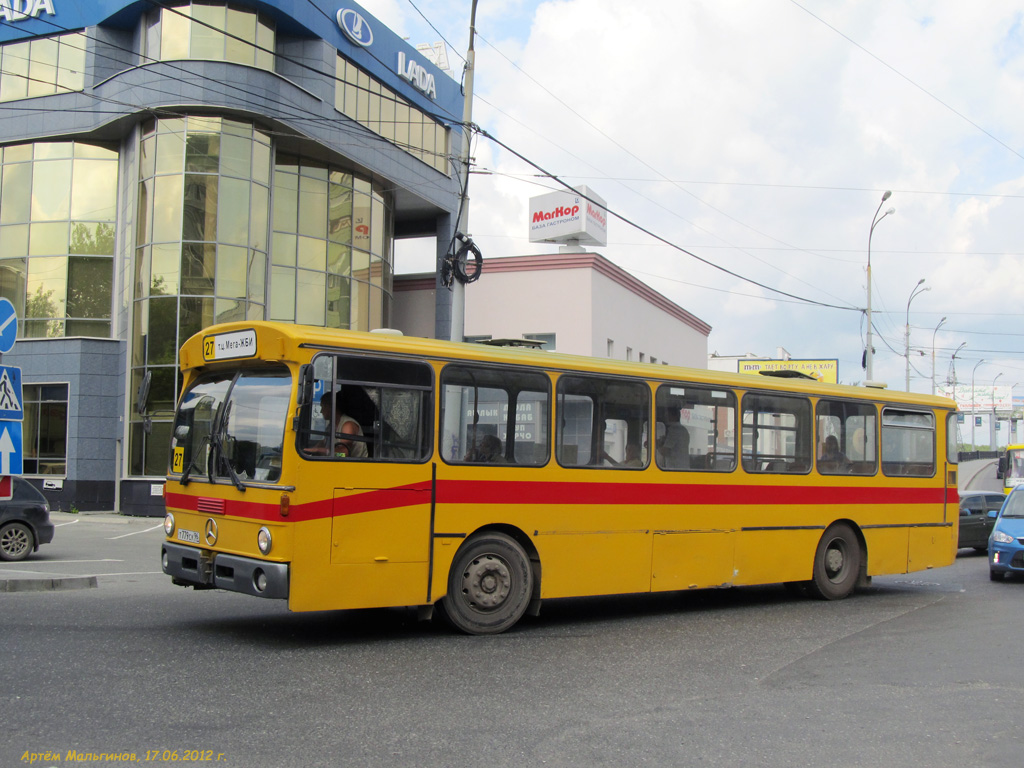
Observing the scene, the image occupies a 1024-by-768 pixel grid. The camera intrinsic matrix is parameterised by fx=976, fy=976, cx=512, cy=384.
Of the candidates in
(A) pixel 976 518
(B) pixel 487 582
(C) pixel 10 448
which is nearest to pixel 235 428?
(B) pixel 487 582

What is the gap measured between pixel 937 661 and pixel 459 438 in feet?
15.4

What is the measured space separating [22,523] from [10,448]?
4.87m

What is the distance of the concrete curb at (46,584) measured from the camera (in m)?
11.4

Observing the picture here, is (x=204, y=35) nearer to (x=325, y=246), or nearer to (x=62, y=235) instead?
(x=325, y=246)

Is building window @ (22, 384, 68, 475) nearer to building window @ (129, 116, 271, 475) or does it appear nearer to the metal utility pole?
building window @ (129, 116, 271, 475)

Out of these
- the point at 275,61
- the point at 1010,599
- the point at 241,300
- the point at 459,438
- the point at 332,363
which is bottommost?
the point at 1010,599

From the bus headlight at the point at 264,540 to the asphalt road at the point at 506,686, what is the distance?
2.77 ft

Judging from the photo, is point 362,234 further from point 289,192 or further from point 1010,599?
point 1010,599

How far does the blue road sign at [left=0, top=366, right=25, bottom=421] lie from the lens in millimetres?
10820

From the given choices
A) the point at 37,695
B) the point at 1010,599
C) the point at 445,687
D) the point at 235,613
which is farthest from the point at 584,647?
the point at 1010,599

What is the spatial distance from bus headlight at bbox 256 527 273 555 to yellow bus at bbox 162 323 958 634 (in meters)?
0.02

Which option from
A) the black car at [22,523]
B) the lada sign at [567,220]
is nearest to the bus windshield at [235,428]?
the black car at [22,523]

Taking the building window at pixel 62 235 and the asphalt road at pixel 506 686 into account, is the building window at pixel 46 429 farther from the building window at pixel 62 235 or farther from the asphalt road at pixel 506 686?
the asphalt road at pixel 506 686

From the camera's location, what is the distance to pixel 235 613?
33.7 feet
